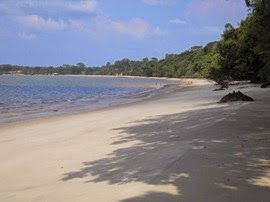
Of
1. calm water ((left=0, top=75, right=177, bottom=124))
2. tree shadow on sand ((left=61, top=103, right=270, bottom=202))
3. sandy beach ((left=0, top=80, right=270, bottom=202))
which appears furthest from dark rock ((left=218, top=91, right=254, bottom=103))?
calm water ((left=0, top=75, right=177, bottom=124))

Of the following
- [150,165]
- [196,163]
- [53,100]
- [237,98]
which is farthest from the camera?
[53,100]

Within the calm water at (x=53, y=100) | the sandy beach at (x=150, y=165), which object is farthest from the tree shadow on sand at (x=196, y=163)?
the calm water at (x=53, y=100)

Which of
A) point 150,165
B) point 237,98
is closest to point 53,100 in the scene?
point 237,98

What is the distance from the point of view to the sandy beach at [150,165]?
581 centimetres

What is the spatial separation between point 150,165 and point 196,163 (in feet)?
2.81

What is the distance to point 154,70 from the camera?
188625 mm

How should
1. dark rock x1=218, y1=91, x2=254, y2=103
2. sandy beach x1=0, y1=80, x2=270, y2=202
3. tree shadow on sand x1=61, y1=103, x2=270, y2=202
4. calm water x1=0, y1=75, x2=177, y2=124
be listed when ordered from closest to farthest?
tree shadow on sand x1=61, y1=103, x2=270, y2=202, sandy beach x1=0, y1=80, x2=270, y2=202, dark rock x1=218, y1=91, x2=254, y2=103, calm water x1=0, y1=75, x2=177, y2=124

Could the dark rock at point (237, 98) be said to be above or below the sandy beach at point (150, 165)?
above

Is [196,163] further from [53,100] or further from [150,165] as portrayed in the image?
[53,100]

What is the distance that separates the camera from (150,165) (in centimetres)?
725

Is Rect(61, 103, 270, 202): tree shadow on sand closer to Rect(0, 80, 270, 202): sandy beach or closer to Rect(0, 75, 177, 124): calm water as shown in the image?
Rect(0, 80, 270, 202): sandy beach

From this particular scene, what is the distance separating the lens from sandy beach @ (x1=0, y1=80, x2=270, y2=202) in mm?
5809

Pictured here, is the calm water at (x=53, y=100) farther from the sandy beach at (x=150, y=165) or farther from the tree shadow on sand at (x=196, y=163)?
the tree shadow on sand at (x=196, y=163)

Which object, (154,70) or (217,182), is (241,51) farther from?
(154,70)
